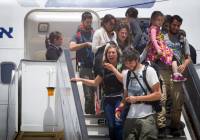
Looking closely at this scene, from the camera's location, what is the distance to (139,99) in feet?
22.5

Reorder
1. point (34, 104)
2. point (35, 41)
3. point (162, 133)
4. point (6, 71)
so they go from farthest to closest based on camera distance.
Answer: point (6, 71), point (35, 41), point (34, 104), point (162, 133)

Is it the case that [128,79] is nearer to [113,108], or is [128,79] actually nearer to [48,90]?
[113,108]

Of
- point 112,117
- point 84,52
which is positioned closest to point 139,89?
point 112,117

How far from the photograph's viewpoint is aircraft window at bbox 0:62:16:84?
11438 millimetres

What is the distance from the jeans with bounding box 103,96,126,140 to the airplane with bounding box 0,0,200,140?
303 cm

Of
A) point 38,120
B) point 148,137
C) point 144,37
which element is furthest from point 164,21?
point 38,120

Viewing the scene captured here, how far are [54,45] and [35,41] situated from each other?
0.94 metres

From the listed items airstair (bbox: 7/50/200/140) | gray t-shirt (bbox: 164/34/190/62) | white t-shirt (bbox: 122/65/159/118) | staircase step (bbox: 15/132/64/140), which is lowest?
staircase step (bbox: 15/132/64/140)

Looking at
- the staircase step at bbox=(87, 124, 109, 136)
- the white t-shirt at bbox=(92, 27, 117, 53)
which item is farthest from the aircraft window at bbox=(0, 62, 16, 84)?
the staircase step at bbox=(87, 124, 109, 136)

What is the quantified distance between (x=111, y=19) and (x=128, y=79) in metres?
1.75

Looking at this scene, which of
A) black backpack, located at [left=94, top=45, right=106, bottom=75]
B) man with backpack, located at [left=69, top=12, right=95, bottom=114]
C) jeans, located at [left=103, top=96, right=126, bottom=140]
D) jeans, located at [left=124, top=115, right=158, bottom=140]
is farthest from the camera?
man with backpack, located at [left=69, top=12, right=95, bottom=114]

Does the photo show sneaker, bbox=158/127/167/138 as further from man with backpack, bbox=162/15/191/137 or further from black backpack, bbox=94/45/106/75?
black backpack, bbox=94/45/106/75

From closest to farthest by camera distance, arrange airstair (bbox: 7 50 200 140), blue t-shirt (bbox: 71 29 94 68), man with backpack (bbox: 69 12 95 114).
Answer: man with backpack (bbox: 69 12 95 114) → blue t-shirt (bbox: 71 29 94 68) → airstair (bbox: 7 50 200 140)

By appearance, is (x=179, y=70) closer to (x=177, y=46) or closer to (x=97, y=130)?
(x=177, y=46)
